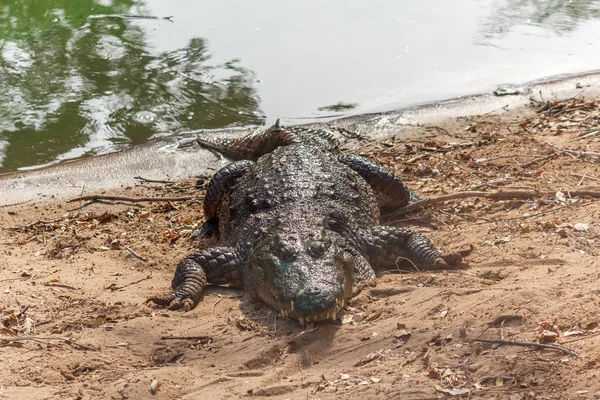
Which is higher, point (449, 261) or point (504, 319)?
point (504, 319)

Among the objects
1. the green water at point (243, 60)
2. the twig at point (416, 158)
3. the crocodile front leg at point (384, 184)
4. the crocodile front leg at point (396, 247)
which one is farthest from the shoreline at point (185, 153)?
the crocodile front leg at point (396, 247)

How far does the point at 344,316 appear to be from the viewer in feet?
15.1

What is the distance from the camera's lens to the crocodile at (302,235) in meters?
4.76

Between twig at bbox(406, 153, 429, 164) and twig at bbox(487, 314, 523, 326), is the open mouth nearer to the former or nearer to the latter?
twig at bbox(487, 314, 523, 326)

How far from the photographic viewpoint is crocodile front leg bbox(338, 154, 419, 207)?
6535 millimetres

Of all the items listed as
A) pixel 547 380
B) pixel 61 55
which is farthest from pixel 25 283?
pixel 61 55

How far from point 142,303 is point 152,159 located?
367cm

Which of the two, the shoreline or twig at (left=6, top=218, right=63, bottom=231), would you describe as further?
the shoreline

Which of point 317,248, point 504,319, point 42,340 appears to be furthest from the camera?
point 317,248

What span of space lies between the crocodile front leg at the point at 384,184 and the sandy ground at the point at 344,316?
0.66 ft

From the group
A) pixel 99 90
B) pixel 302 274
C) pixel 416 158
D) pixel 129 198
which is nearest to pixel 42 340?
pixel 302 274

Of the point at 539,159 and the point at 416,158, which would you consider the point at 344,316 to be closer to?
the point at 539,159

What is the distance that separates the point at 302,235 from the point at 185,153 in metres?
3.80

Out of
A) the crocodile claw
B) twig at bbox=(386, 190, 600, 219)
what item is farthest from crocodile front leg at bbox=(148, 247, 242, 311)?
twig at bbox=(386, 190, 600, 219)
